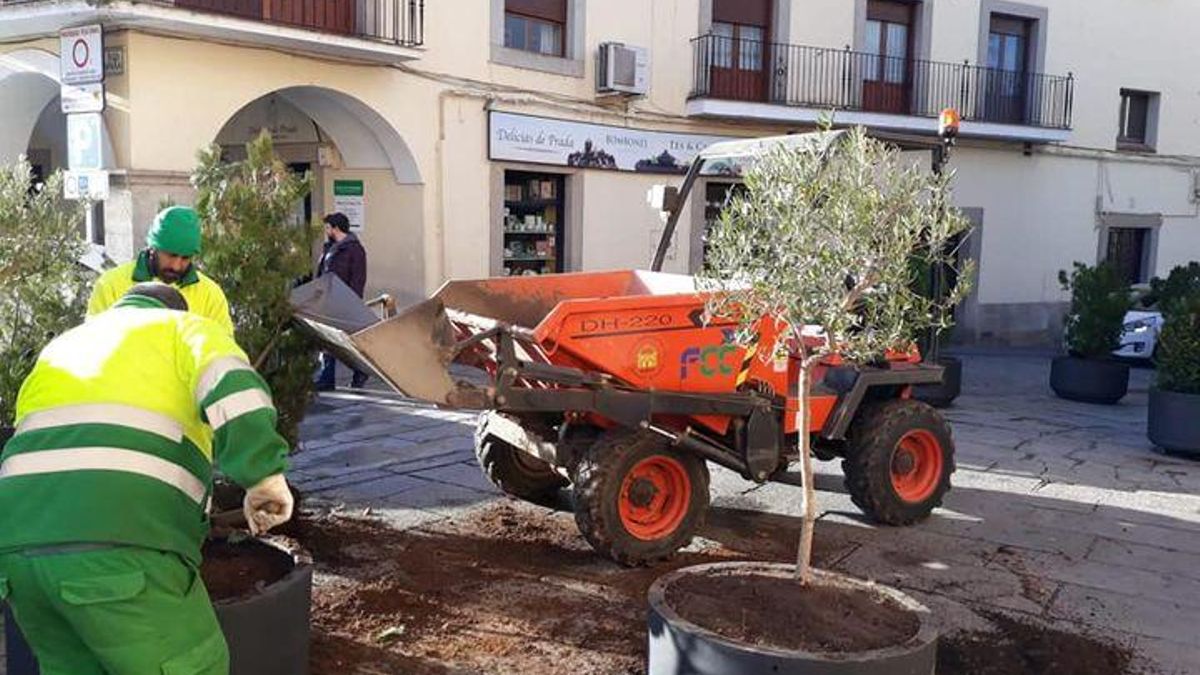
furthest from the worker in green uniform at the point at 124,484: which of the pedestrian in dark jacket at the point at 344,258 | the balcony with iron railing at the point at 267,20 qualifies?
the balcony with iron railing at the point at 267,20

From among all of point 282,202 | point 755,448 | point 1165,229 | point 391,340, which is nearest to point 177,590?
point 391,340

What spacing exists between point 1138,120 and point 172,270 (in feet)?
62.8

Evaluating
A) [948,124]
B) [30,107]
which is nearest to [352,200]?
[30,107]

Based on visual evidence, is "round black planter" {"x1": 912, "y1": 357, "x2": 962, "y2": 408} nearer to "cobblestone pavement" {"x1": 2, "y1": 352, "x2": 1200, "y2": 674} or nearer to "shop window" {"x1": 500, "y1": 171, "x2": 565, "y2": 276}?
"cobblestone pavement" {"x1": 2, "y1": 352, "x2": 1200, "y2": 674}

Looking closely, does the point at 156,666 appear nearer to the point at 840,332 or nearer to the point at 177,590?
the point at 177,590

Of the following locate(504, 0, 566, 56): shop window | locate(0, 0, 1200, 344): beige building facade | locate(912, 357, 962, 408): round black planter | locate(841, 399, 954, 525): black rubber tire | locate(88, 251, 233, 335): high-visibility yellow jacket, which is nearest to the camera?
locate(88, 251, 233, 335): high-visibility yellow jacket

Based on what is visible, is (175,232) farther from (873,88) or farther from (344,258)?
(873,88)

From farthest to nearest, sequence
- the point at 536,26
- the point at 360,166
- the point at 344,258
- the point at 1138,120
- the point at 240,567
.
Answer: the point at 1138,120 → the point at 536,26 → the point at 360,166 → the point at 344,258 → the point at 240,567

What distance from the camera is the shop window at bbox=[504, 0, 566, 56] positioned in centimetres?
1262

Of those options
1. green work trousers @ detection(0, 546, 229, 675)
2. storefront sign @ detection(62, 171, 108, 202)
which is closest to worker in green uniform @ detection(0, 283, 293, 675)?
green work trousers @ detection(0, 546, 229, 675)

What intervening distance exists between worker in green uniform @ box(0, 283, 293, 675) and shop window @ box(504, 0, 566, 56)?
1067 centimetres

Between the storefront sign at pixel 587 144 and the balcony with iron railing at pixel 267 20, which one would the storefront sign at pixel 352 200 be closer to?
the storefront sign at pixel 587 144

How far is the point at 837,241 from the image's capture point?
351cm

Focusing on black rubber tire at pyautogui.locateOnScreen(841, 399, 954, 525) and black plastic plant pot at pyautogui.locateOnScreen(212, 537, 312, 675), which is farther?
black rubber tire at pyautogui.locateOnScreen(841, 399, 954, 525)
